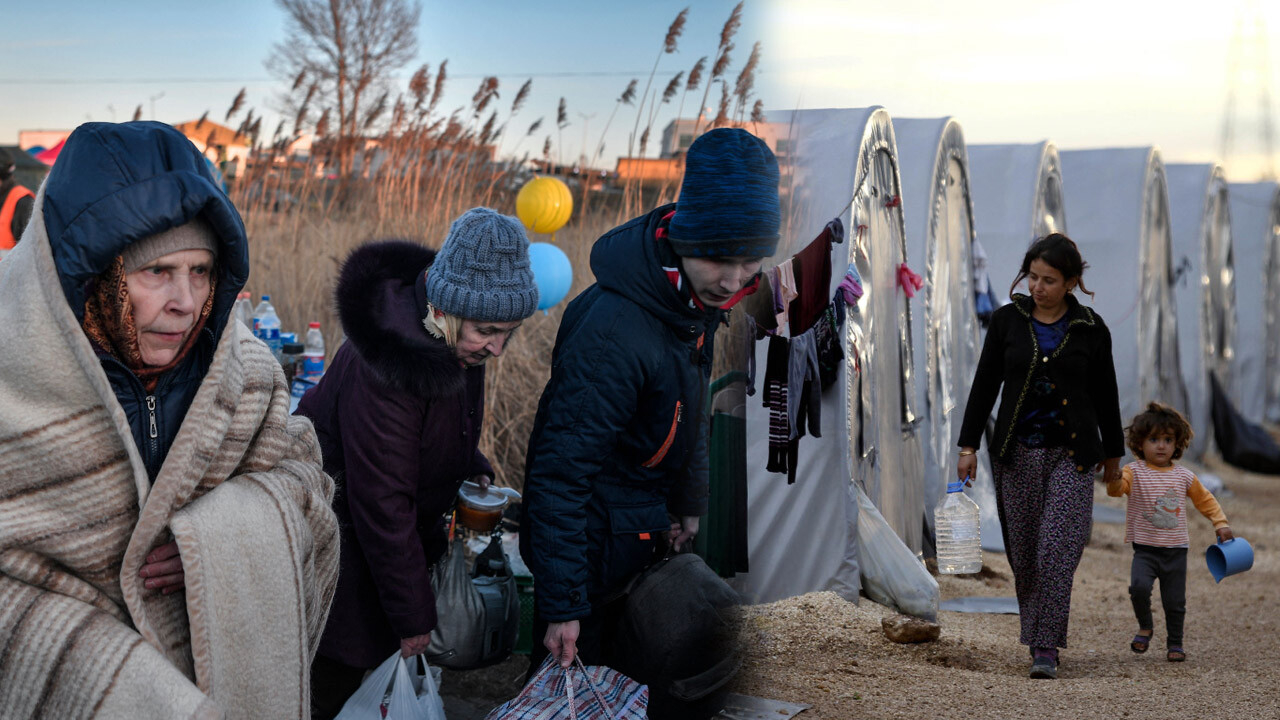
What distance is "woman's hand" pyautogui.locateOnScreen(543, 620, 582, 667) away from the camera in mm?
2646

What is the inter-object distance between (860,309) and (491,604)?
2312 millimetres

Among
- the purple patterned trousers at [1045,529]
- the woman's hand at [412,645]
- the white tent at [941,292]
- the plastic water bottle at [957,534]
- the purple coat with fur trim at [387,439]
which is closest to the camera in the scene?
the purple coat with fur trim at [387,439]

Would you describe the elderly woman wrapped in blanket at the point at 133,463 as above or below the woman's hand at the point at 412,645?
above

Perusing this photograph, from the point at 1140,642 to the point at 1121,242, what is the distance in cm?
568

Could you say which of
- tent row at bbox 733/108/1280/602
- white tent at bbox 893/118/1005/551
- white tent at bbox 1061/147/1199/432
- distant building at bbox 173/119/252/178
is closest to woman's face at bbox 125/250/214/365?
tent row at bbox 733/108/1280/602

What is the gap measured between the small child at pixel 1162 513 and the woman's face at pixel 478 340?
3183mm

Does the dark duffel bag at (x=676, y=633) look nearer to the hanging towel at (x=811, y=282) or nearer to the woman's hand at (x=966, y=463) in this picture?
the hanging towel at (x=811, y=282)

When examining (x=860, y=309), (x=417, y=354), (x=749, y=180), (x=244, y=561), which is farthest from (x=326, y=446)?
(x=860, y=309)

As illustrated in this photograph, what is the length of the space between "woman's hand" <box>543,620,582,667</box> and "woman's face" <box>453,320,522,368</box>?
0.67 metres

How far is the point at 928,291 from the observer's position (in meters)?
6.17

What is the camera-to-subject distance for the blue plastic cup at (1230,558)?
4.68 m

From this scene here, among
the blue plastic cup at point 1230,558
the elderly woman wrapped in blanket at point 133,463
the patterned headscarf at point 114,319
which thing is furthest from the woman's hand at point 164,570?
the blue plastic cup at point 1230,558

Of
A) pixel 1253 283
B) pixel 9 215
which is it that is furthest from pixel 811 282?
pixel 1253 283

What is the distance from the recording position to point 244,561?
2.15 meters
